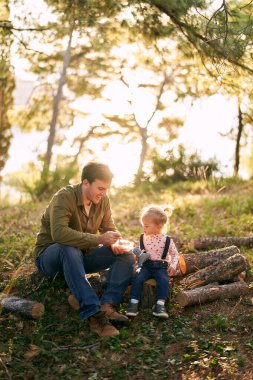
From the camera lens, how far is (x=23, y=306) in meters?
4.51

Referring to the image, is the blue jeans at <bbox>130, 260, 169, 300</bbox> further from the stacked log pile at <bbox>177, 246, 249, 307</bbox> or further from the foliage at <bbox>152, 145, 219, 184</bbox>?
the foliage at <bbox>152, 145, 219, 184</bbox>

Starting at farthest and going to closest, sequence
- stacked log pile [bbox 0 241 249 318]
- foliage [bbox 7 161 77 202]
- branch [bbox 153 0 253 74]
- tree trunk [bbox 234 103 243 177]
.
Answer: tree trunk [bbox 234 103 243 177] < foliage [bbox 7 161 77 202] < branch [bbox 153 0 253 74] < stacked log pile [bbox 0 241 249 318]

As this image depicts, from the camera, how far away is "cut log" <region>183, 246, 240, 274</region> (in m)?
5.56

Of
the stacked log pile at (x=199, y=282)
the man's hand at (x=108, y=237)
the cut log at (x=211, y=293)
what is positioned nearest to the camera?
the man's hand at (x=108, y=237)

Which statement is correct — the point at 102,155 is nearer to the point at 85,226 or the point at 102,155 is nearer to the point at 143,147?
the point at 143,147

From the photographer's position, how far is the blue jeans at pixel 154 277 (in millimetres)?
4648

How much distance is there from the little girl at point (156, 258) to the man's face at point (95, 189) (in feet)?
A: 1.72

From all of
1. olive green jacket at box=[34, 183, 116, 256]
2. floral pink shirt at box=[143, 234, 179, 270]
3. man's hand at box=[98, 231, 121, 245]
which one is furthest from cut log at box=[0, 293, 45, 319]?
floral pink shirt at box=[143, 234, 179, 270]

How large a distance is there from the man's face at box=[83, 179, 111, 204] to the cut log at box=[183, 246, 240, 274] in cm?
149

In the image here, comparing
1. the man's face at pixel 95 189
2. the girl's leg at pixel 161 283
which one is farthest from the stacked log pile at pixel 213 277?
the man's face at pixel 95 189

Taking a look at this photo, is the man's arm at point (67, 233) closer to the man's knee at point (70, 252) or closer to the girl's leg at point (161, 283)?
the man's knee at point (70, 252)

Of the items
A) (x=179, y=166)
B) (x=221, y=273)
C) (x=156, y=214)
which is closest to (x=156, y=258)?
(x=156, y=214)

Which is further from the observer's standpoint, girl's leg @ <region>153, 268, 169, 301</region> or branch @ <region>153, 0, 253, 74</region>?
branch @ <region>153, 0, 253, 74</region>

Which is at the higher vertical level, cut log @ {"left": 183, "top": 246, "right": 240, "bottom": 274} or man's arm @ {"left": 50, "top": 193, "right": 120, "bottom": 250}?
man's arm @ {"left": 50, "top": 193, "right": 120, "bottom": 250}
